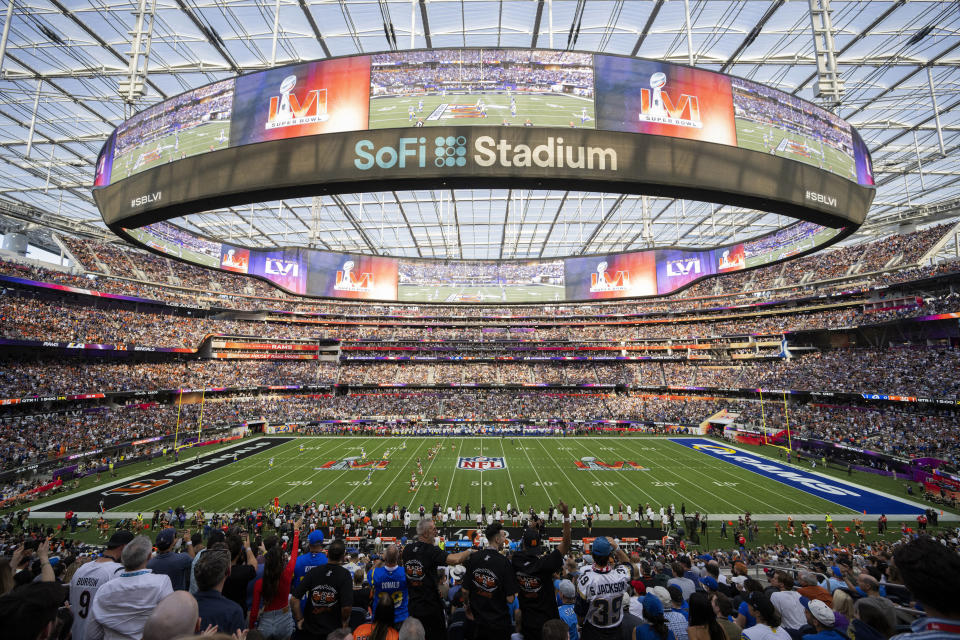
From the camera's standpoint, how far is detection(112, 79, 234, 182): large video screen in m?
6.03

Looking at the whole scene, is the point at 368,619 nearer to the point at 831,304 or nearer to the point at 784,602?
the point at 784,602

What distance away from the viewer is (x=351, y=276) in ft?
137

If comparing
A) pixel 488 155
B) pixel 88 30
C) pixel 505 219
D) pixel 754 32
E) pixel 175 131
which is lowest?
pixel 488 155

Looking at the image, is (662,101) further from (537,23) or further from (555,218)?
(555,218)

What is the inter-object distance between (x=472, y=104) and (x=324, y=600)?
635 cm

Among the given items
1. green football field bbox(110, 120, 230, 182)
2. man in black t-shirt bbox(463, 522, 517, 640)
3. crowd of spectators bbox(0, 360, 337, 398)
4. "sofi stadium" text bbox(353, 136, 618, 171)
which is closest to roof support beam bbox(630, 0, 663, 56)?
"sofi stadium" text bbox(353, 136, 618, 171)

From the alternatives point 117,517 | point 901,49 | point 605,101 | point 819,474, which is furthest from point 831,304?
point 117,517

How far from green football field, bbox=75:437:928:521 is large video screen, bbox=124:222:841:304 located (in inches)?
591

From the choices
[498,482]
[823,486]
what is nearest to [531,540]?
[498,482]

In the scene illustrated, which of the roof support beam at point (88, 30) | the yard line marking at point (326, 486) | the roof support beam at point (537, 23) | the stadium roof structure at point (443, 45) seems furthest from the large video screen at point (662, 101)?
the roof support beam at point (88, 30)

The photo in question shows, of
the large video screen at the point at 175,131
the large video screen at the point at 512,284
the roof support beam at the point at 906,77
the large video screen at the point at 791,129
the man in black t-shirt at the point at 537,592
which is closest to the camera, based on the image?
the man in black t-shirt at the point at 537,592

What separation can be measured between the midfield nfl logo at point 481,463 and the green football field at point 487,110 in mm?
25996

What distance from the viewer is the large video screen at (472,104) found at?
19.2ft

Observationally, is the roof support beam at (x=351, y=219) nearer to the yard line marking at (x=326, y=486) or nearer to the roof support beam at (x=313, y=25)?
the roof support beam at (x=313, y=25)
